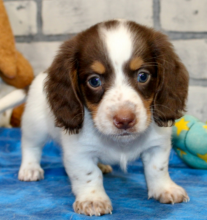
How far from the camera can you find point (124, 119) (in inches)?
68.2

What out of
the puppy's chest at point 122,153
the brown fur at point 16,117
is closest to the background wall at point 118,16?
the brown fur at point 16,117

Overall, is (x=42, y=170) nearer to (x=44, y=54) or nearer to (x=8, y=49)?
(x=8, y=49)

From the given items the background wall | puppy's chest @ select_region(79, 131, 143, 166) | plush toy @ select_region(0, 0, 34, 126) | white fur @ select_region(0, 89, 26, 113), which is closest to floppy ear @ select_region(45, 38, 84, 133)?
puppy's chest @ select_region(79, 131, 143, 166)

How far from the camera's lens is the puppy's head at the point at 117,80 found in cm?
185

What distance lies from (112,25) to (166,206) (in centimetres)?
121

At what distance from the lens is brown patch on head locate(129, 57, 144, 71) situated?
1.93 metres

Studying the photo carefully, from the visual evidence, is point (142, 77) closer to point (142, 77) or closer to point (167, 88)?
point (142, 77)

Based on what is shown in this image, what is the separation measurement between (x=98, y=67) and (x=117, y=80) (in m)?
0.15

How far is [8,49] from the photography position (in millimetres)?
3307

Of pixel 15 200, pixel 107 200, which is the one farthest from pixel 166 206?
pixel 15 200

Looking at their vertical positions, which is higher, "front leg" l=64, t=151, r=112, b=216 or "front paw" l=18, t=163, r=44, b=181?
"front leg" l=64, t=151, r=112, b=216

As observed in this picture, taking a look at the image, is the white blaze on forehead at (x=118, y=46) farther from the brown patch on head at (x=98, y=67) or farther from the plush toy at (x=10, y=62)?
the plush toy at (x=10, y=62)

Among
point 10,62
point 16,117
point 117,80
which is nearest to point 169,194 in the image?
point 117,80

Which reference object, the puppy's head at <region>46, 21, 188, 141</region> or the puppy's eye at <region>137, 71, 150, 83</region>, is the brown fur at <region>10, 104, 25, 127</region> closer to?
the puppy's head at <region>46, 21, 188, 141</region>
